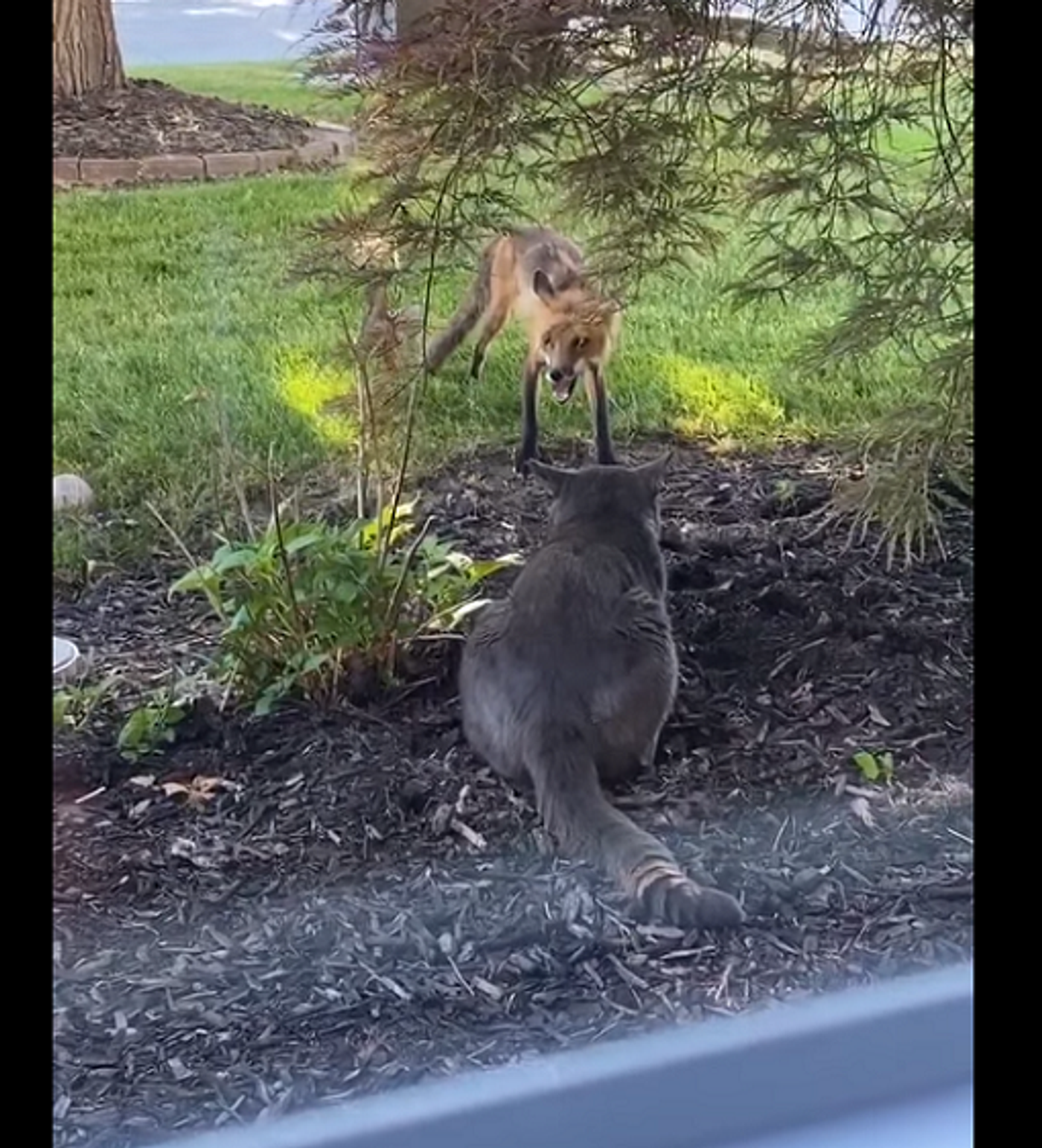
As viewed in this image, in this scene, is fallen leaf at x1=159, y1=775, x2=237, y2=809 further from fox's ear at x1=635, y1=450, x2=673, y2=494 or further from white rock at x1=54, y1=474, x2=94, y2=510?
fox's ear at x1=635, y1=450, x2=673, y2=494

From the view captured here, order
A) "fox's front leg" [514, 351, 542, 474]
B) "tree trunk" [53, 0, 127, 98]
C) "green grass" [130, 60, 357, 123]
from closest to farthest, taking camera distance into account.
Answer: "tree trunk" [53, 0, 127, 98]
"green grass" [130, 60, 357, 123]
"fox's front leg" [514, 351, 542, 474]

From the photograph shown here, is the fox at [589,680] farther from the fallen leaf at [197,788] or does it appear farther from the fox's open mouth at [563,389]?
the fallen leaf at [197,788]

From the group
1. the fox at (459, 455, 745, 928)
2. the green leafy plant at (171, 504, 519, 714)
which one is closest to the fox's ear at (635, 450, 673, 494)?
the fox at (459, 455, 745, 928)

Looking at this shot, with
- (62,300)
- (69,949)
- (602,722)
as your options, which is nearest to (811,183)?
(602,722)

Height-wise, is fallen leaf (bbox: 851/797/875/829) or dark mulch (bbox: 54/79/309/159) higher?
dark mulch (bbox: 54/79/309/159)

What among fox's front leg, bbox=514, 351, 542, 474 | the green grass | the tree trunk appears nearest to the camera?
the tree trunk

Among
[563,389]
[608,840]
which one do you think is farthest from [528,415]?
[608,840]
